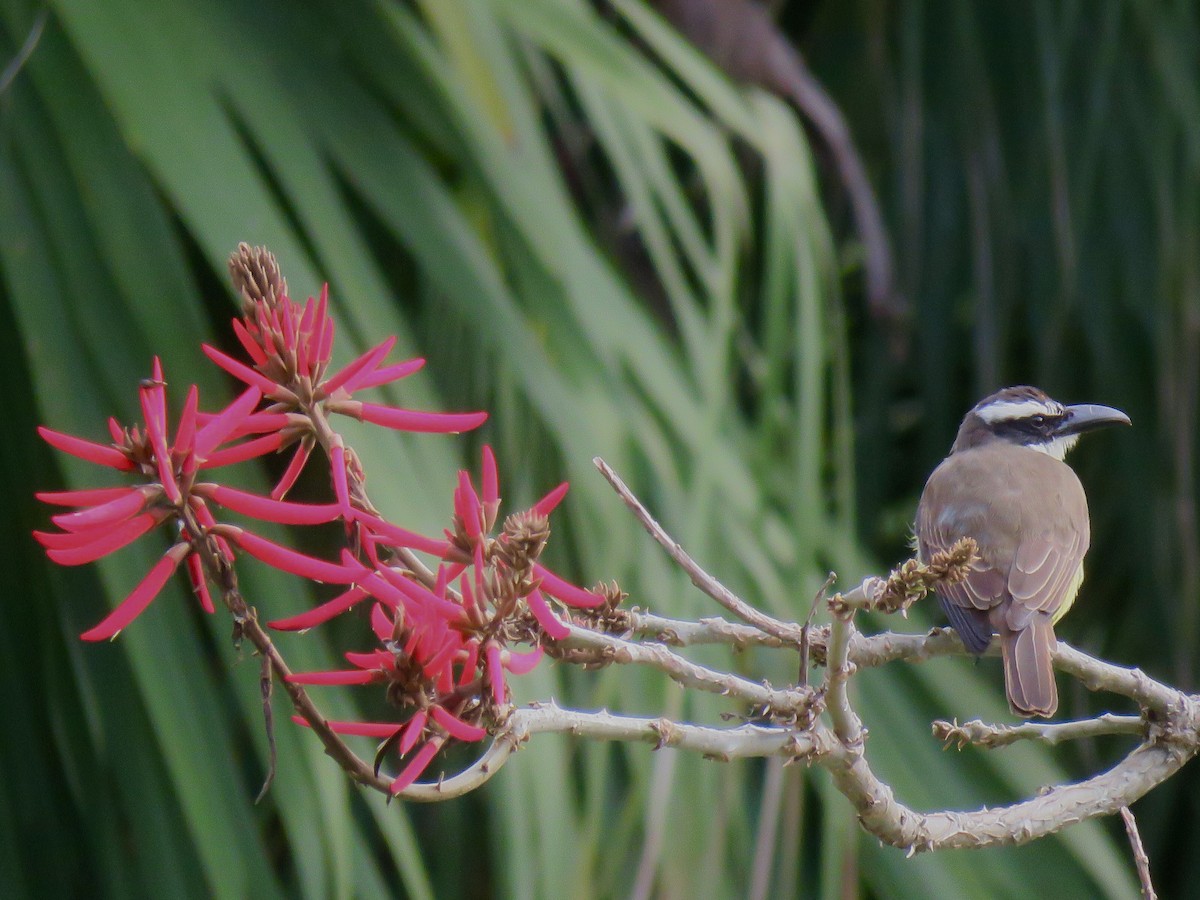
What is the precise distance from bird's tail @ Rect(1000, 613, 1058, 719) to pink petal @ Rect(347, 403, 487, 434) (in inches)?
70.0

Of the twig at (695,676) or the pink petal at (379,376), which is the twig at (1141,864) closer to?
the twig at (695,676)

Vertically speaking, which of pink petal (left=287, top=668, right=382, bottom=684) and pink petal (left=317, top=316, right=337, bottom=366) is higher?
pink petal (left=317, top=316, right=337, bottom=366)

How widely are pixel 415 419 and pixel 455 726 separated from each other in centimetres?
26

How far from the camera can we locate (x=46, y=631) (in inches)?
99.3

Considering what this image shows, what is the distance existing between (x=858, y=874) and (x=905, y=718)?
35 cm

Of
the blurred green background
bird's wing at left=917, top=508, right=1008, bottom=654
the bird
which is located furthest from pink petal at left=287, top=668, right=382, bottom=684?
bird's wing at left=917, top=508, right=1008, bottom=654

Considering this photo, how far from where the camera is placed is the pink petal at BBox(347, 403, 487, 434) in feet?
3.71

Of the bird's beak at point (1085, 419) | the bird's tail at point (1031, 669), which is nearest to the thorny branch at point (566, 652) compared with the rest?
the bird's tail at point (1031, 669)

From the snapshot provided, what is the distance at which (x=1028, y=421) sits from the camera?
151 inches

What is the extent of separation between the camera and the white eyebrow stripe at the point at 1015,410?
3.71m

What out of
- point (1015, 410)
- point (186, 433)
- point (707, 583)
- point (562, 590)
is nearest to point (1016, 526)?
point (1015, 410)

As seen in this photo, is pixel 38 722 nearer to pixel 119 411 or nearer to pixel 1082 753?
pixel 119 411

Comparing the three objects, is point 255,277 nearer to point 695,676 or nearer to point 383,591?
point 383,591

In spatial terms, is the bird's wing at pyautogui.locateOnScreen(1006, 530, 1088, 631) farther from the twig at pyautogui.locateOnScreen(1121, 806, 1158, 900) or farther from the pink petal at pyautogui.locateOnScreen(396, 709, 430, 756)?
the pink petal at pyautogui.locateOnScreen(396, 709, 430, 756)
